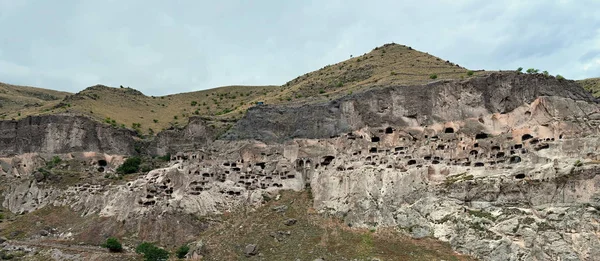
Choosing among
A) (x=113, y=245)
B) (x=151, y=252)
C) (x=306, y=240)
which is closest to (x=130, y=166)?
(x=113, y=245)

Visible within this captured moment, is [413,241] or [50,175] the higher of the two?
[50,175]

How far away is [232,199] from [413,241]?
1866 cm

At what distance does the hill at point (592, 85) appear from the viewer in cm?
6950

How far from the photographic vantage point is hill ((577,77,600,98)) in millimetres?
69500

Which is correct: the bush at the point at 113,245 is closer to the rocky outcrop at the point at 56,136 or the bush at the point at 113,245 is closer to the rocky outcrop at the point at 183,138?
the rocky outcrop at the point at 183,138

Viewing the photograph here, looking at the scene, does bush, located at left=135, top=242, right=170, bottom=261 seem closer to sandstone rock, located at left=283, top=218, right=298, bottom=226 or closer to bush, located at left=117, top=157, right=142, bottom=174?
sandstone rock, located at left=283, top=218, right=298, bottom=226

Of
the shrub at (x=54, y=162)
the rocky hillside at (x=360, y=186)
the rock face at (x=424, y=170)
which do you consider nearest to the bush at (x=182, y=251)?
the rocky hillside at (x=360, y=186)

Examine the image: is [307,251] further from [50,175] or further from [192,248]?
[50,175]

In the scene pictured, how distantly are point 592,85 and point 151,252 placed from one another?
6656cm

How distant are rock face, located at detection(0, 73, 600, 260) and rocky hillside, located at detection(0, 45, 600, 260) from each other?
0.12 m

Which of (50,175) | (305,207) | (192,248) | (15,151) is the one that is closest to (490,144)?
(305,207)

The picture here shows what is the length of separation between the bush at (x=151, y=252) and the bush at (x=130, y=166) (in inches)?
772

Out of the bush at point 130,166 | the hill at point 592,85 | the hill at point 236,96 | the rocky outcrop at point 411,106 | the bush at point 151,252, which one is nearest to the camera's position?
the bush at point 151,252

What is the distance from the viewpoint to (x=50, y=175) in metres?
55.2
